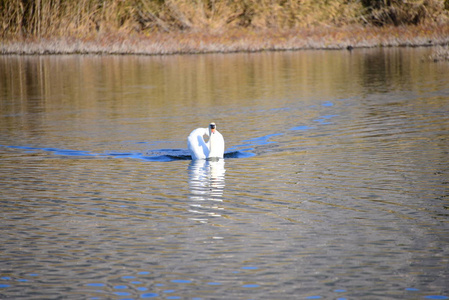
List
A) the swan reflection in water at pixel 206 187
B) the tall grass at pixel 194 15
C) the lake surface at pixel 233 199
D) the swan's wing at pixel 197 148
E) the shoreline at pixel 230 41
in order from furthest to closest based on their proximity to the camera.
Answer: the tall grass at pixel 194 15, the shoreline at pixel 230 41, the swan's wing at pixel 197 148, the swan reflection in water at pixel 206 187, the lake surface at pixel 233 199

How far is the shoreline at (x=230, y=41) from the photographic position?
36.4 metres

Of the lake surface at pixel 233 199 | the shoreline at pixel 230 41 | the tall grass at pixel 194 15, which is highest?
the tall grass at pixel 194 15

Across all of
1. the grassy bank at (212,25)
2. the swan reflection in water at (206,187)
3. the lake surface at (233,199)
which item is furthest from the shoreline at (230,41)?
the swan reflection in water at (206,187)

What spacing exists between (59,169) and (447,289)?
681cm

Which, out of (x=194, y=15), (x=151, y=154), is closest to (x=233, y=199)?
(x=151, y=154)

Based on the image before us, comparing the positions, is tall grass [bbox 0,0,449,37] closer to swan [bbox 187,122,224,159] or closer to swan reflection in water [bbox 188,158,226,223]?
swan [bbox 187,122,224,159]

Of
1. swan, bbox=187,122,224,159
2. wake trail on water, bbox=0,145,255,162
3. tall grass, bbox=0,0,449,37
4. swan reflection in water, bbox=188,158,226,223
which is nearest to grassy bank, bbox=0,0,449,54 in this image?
tall grass, bbox=0,0,449,37

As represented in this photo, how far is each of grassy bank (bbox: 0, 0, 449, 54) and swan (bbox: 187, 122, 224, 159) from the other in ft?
81.2

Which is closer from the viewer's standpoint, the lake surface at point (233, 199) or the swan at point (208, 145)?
the lake surface at point (233, 199)

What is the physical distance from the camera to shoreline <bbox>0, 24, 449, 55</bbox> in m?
36.4

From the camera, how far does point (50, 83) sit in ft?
86.0

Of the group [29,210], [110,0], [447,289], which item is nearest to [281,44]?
[110,0]

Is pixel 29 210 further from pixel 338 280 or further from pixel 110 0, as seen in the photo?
pixel 110 0

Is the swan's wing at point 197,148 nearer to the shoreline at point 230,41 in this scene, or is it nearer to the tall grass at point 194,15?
the shoreline at point 230,41
